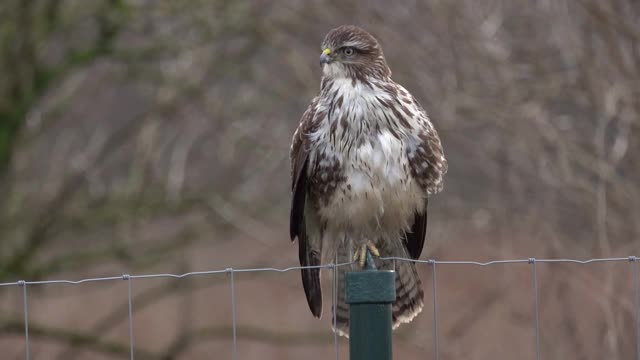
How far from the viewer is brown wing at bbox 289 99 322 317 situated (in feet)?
15.9

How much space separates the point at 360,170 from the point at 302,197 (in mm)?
378

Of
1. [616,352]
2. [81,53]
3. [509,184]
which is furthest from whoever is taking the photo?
[509,184]

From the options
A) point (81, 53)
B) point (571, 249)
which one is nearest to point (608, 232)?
point (571, 249)

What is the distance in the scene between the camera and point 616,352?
7871 mm

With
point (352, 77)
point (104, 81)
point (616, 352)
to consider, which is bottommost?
point (616, 352)

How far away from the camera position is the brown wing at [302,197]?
4.84 meters

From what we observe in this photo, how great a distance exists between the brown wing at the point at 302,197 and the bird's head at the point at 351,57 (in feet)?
0.56

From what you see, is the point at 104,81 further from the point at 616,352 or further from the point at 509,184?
the point at 616,352

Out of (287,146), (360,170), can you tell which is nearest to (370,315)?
(360,170)

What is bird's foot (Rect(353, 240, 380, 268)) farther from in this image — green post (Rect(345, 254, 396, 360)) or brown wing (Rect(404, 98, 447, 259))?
green post (Rect(345, 254, 396, 360))

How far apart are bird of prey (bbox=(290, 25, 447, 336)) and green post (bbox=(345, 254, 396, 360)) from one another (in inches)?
49.7

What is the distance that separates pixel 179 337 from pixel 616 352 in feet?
10.2

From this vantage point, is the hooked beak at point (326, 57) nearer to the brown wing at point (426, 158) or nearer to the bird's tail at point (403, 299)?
the brown wing at point (426, 158)

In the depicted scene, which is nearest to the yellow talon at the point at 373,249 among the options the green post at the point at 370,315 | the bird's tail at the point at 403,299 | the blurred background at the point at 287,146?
the bird's tail at the point at 403,299
